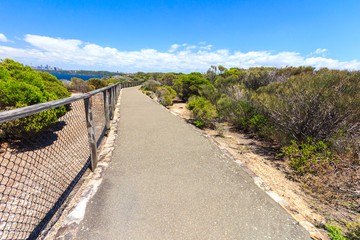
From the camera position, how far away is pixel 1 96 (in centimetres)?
485

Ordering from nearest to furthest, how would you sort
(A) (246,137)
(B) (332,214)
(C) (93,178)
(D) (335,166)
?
(B) (332,214) < (C) (93,178) < (D) (335,166) < (A) (246,137)

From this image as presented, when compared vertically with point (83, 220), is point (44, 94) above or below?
above

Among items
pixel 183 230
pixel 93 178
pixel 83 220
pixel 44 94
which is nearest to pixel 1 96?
pixel 44 94

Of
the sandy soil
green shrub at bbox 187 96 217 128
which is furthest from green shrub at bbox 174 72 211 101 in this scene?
the sandy soil

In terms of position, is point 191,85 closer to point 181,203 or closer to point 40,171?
point 40,171

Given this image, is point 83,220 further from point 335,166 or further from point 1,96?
point 1,96

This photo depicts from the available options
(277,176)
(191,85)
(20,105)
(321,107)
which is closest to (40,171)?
(20,105)

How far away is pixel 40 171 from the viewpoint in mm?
3730

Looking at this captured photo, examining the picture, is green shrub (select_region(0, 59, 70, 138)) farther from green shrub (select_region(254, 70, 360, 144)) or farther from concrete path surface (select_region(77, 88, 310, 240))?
green shrub (select_region(254, 70, 360, 144))

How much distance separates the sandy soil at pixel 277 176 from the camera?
252 cm

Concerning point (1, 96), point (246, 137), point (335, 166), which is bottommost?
point (246, 137)

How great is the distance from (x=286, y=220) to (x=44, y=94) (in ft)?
24.9

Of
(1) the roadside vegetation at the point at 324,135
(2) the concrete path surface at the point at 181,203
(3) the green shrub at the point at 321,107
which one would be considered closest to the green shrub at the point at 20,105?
(2) the concrete path surface at the point at 181,203

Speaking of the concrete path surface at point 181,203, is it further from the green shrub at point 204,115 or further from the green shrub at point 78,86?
the green shrub at point 78,86
